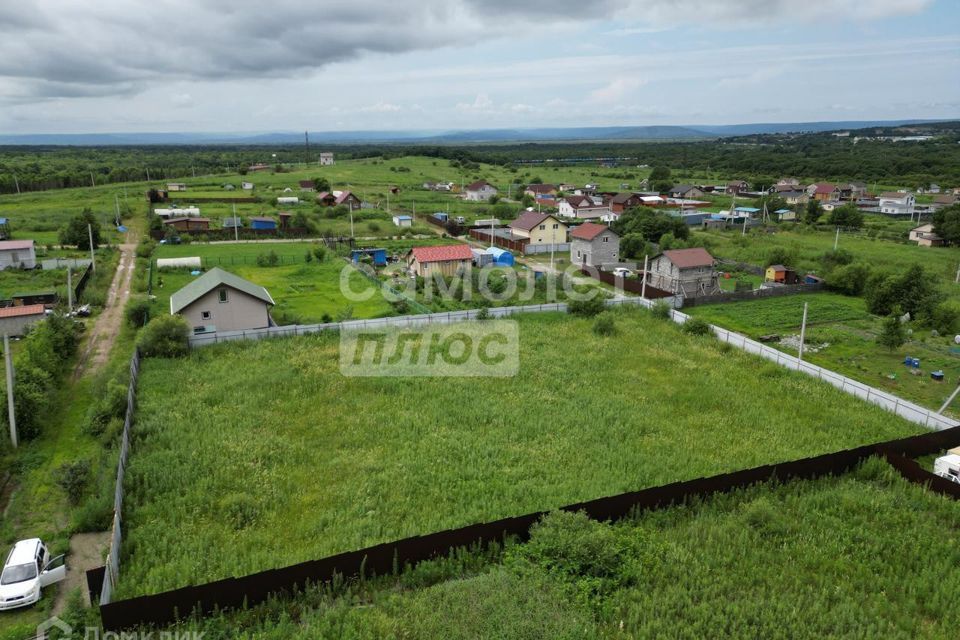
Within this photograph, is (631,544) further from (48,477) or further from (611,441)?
(48,477)

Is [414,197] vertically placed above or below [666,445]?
above

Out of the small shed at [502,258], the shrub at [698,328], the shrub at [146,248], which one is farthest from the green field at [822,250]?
the shrub at [146,248]

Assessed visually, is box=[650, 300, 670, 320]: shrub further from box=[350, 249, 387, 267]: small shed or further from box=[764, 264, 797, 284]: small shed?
box=[350, 249, 387, 267]: small shed

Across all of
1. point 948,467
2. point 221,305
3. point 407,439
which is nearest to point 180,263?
point 221,305

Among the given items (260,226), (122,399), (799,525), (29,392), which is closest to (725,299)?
(799,525)

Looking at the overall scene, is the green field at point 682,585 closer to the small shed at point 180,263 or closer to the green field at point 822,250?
the green field at point 822,250
